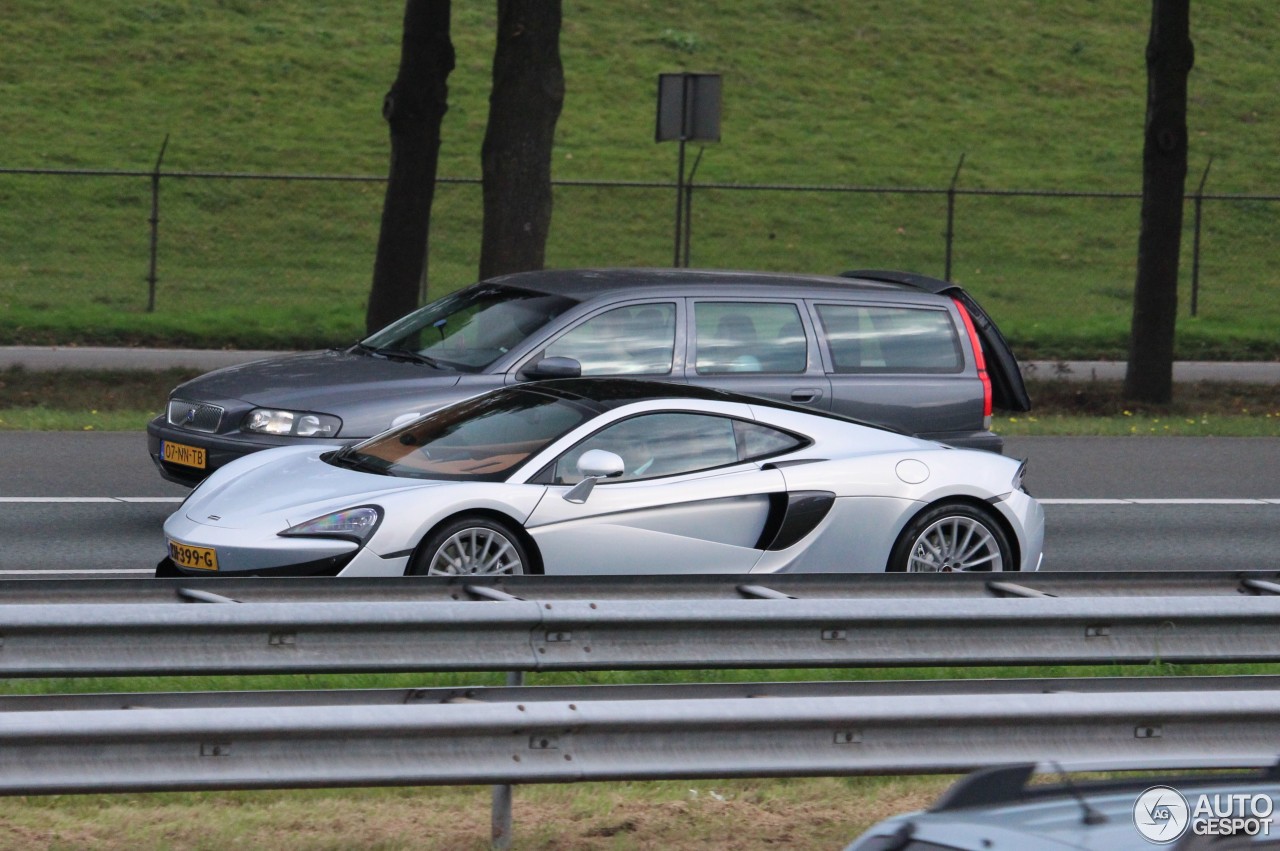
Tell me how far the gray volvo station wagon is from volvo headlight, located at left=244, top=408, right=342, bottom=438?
Answer: 1cm

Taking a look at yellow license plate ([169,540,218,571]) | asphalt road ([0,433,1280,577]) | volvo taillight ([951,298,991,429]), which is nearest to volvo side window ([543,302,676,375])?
volvo taillight ([951,298,991,429])

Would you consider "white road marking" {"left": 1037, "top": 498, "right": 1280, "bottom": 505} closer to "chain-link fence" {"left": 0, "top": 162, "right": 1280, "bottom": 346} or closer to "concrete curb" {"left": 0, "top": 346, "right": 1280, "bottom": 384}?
"concrete curb" {"left": 0, "top": 346, "right": 1280, "bottom": 384}

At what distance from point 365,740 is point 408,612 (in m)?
0.70

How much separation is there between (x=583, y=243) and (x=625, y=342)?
2054 cm

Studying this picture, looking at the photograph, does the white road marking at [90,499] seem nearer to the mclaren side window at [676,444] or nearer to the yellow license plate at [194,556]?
the yellow license plate at [194,556]

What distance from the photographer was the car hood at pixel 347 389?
9711 mm

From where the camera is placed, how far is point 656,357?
10.4 m

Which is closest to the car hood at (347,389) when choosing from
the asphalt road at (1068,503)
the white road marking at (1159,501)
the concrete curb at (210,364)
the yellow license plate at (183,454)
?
the yellow license plate at (183,454)

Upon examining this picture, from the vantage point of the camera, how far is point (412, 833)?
5141 millimetres

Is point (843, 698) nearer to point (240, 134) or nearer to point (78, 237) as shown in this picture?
point (78, 237)

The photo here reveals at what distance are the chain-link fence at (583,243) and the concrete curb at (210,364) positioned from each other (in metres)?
2.40

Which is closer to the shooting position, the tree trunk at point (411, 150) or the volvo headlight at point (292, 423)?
the volvo headlight at point (292, 423)

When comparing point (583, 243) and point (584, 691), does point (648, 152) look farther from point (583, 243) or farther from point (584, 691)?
point (584, 691)

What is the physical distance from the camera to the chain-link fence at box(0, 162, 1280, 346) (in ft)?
87.2
